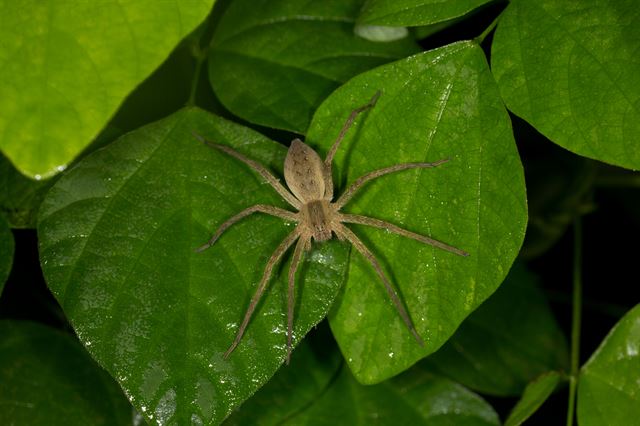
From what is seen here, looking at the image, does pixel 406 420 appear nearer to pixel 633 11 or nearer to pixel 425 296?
pixel 425 296

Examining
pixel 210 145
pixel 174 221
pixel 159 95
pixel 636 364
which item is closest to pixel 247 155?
pixel 210 145

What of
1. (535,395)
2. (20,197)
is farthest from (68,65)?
(535,395)

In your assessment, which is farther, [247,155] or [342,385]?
[342,385]

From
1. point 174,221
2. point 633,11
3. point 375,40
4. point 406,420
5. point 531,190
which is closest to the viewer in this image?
point 633,11

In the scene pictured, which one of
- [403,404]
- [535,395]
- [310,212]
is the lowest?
[403,404]

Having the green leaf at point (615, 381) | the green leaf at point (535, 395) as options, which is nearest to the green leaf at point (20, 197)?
the green leaf at point (535, 395)

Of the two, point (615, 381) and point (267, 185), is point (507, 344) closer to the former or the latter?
point (615, 381)

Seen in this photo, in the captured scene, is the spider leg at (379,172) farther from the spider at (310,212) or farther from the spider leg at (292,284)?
the spider leg at (292,284)
